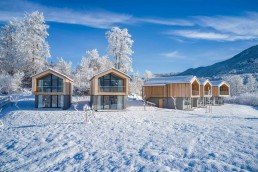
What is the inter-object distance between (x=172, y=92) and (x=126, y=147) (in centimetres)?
2374

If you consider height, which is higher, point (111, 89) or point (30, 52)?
point (30, 52)

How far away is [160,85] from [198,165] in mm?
26785

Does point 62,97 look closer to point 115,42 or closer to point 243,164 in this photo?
point 115,42

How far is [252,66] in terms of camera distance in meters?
158

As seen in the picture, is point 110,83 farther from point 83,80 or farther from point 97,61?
point 97,61

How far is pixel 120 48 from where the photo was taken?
46.6 m

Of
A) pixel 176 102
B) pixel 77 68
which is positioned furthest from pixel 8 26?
pixel 176 102

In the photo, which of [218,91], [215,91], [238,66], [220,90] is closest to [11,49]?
[215,91]

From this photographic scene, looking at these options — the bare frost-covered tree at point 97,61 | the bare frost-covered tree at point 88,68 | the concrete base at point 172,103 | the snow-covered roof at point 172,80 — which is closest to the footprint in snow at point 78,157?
the concrete base at point 172,103

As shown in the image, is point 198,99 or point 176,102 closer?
point 176,102

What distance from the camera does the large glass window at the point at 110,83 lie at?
3021 cm

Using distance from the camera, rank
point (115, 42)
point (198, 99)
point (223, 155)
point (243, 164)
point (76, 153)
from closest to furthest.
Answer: point (243, 164), point (223, 155), point (76, 153), point (198, 99), point (115, 42)

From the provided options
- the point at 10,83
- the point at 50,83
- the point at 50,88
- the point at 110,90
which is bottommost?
the point at 110,90

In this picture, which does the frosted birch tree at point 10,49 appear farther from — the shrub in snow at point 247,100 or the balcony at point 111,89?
the shrub in snow at point 247,100
